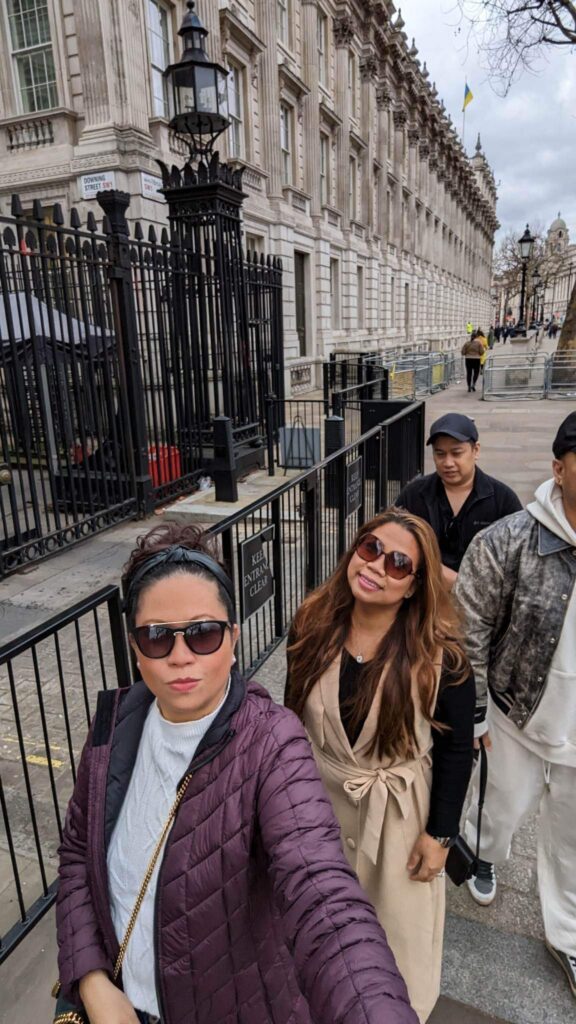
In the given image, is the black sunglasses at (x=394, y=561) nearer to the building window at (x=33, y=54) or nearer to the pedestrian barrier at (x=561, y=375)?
the building window at (x=33, y=54)

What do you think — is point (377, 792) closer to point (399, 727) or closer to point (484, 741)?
point (399, 727)

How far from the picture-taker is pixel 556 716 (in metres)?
2.02

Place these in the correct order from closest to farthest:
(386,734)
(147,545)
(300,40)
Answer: (147,545) < (386,734) < (300,40)

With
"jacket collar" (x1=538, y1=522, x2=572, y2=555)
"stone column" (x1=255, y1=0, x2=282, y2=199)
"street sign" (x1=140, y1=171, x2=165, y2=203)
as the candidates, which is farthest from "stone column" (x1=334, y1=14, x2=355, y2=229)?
"jacket collar" (x1=538, y1=522, x2=572, y2=555)

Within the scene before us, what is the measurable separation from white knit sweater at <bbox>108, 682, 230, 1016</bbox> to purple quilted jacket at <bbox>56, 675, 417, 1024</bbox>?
0.03 m

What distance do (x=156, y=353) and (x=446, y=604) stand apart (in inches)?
271

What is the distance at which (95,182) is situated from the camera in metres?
12.1

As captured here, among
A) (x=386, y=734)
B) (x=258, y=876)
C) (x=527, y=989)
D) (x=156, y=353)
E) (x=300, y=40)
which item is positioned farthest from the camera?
(x=300, y=40)

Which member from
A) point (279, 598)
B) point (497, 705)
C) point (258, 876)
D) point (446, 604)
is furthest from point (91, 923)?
point (279, 598)

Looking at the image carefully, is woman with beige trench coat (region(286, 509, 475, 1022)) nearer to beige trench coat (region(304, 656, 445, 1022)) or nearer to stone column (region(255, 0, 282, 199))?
beige trench coat (region(304, 656, 445, 1022))

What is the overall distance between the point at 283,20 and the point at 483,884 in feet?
77.8

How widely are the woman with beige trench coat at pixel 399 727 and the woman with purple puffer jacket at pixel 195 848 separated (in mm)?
421

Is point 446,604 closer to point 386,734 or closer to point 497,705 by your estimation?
point 386,734

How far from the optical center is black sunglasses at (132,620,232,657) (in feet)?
4.64
